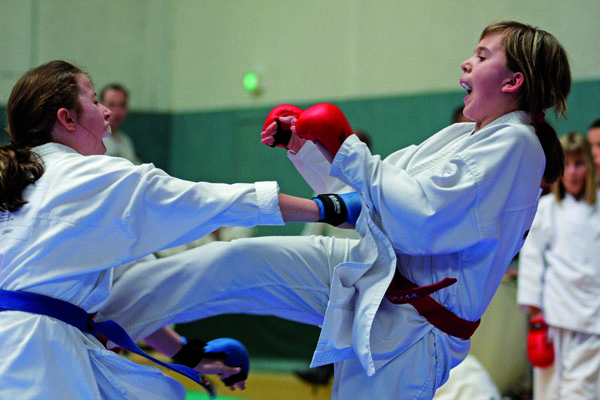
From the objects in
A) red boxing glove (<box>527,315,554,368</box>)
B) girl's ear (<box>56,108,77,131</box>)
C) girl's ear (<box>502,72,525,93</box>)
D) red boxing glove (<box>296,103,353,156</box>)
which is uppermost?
girl's ear (<box>502,72,525,93</box>)

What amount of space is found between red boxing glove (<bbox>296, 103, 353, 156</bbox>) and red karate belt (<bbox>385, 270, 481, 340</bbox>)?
1.67 feet

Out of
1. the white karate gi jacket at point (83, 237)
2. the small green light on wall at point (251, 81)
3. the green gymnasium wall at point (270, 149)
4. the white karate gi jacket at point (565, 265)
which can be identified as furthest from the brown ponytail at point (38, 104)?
the small green light on wall at point (251, 81)

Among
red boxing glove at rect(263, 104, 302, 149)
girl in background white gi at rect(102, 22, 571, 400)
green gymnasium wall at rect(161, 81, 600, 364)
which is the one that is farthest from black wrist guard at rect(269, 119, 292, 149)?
green gymnasium wall at rect(161, 81, 600, 364)

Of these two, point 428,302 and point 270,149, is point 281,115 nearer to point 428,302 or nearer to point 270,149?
point 428,302

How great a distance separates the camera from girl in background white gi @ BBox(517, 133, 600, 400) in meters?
4.79

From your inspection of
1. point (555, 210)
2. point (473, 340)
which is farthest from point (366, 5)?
point (473, 340)

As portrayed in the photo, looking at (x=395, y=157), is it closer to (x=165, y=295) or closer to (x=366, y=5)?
(x=165, y=295)

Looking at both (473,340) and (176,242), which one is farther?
(473,340)

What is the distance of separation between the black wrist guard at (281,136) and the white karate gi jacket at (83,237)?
57 cm

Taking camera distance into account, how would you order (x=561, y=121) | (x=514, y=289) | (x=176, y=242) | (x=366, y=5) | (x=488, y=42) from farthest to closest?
1. (x=366, y=5)
2. (x=561, y=121)
3. (x=514, y=289)
4. (x=488, y=42)
5. (x=176, y=242)

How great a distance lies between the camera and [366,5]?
7320 millimetres

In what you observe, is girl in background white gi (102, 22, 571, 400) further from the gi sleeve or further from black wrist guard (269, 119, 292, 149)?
black wrist guard (269, 119, 292, 149)

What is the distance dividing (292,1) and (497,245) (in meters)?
6.02

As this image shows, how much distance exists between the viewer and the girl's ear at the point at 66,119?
7.87ft
